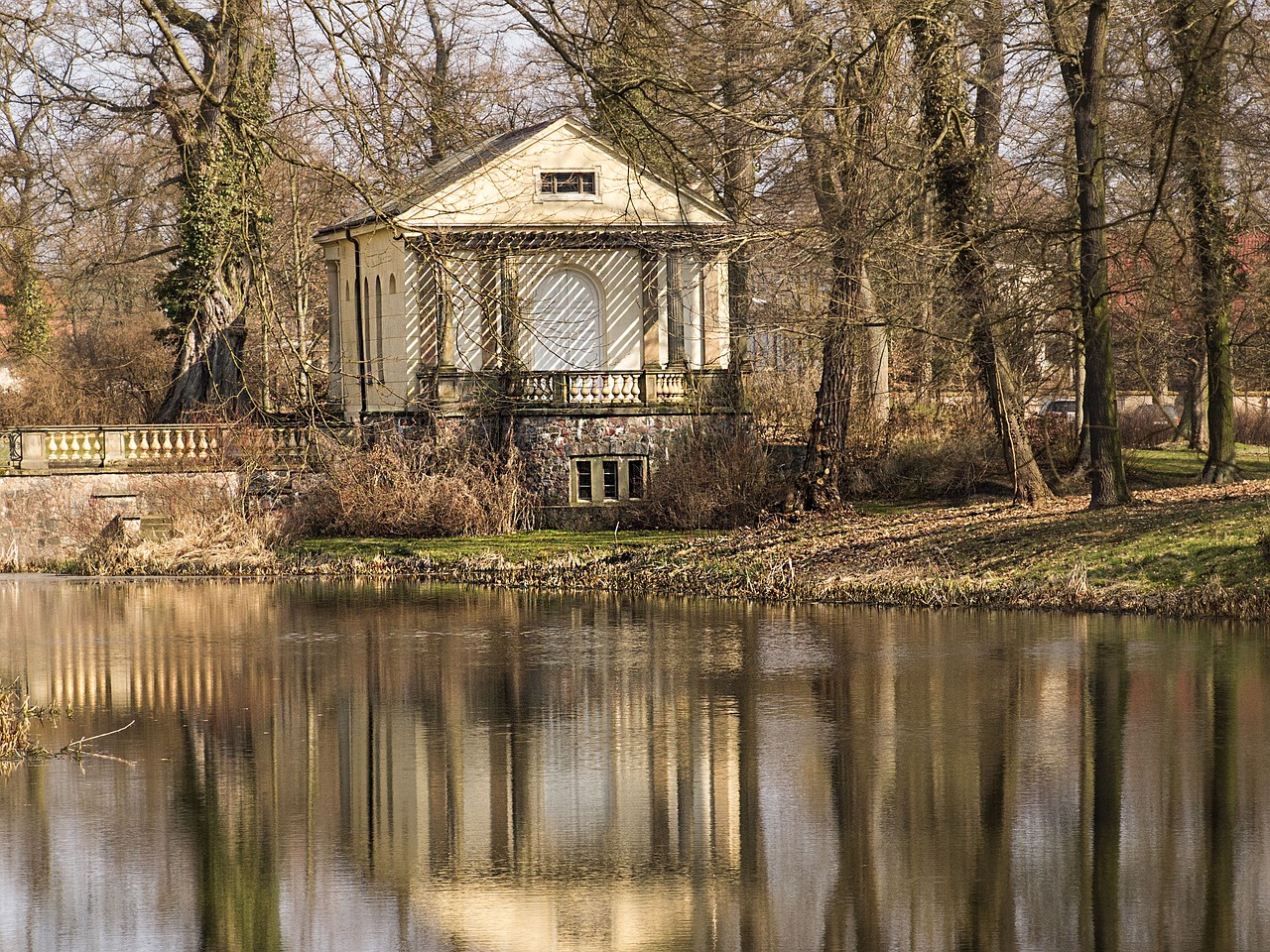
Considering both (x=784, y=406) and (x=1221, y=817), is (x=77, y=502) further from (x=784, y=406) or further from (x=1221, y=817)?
(x=1221, y=817)

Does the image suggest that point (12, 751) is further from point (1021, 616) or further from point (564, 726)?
point (1021, 616)

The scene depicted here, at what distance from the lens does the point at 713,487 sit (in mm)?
29375

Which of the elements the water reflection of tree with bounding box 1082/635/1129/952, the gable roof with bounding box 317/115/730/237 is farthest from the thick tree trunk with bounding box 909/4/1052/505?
the water reflection of tree with bounding box 1082/635/1129/952

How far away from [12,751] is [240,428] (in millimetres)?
18698

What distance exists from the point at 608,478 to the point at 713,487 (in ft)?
9.51

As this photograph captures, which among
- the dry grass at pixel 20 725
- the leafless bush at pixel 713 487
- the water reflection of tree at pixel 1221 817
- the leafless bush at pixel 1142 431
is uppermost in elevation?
the leafless bush at pixel 1142 431

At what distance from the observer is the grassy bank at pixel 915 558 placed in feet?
65.1

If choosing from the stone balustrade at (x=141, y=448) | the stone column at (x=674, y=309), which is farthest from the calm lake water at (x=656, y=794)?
the stone column at (x=674, y=309)

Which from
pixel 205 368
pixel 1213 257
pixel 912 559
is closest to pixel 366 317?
pixel 205 368

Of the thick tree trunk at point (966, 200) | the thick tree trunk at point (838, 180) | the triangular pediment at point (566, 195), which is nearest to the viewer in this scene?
the thick tree trunk at point (838, 180)

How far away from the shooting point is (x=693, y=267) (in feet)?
112

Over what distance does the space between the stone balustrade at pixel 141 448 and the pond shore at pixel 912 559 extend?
2.50m

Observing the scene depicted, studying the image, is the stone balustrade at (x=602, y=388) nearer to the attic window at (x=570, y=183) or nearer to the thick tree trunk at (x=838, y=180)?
the thick tree trunk at (x=838, y=180)

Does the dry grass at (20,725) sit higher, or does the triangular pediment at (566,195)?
the triangular pediment at (566,195)
